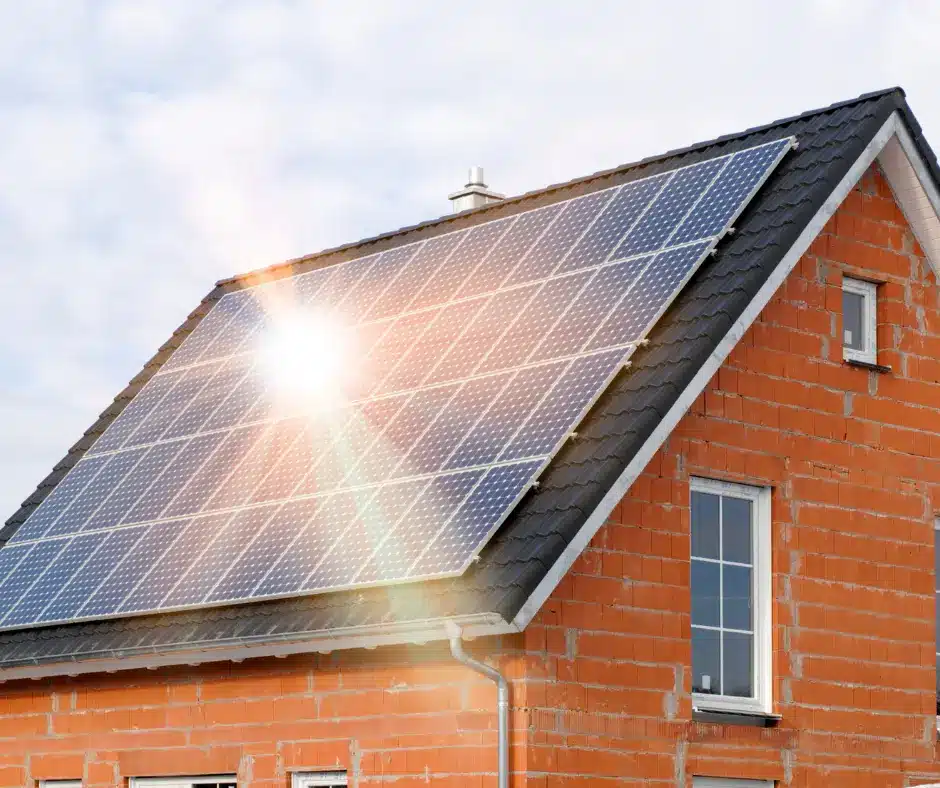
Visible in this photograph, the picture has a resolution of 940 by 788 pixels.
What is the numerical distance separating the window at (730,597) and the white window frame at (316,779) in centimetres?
297

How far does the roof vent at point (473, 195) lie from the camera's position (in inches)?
908

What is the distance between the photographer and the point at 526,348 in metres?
16.7

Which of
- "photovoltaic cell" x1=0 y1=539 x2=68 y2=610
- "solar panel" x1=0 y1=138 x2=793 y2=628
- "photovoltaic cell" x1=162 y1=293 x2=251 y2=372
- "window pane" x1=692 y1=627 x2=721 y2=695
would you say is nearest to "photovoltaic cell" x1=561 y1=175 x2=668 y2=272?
"solar panel" x1=0 y1=138 x2=793 y2=628

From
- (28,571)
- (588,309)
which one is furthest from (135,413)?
(588,309)

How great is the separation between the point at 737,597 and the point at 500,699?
2.94 m

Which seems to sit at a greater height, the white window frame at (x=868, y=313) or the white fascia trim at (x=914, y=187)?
the white fascia trim at (x=914, y=187)

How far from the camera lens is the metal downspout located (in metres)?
13.9

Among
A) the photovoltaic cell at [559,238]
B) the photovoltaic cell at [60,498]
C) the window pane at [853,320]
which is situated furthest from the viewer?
the photovoltaic cell at [60,498]

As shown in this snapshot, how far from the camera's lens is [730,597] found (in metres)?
16.0

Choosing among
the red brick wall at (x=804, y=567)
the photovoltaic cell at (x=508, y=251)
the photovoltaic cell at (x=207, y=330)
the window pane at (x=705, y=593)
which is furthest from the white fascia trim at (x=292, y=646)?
the photovoltaic cell at (x=207, y=330)

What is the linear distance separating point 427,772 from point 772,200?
5.94m

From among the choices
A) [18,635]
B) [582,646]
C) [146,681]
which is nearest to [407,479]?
[582,646]

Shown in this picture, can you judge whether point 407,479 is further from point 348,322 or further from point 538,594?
point 348,322

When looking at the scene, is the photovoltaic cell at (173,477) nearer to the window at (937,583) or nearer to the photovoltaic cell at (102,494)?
the photovoltaic cell at (102,494)
